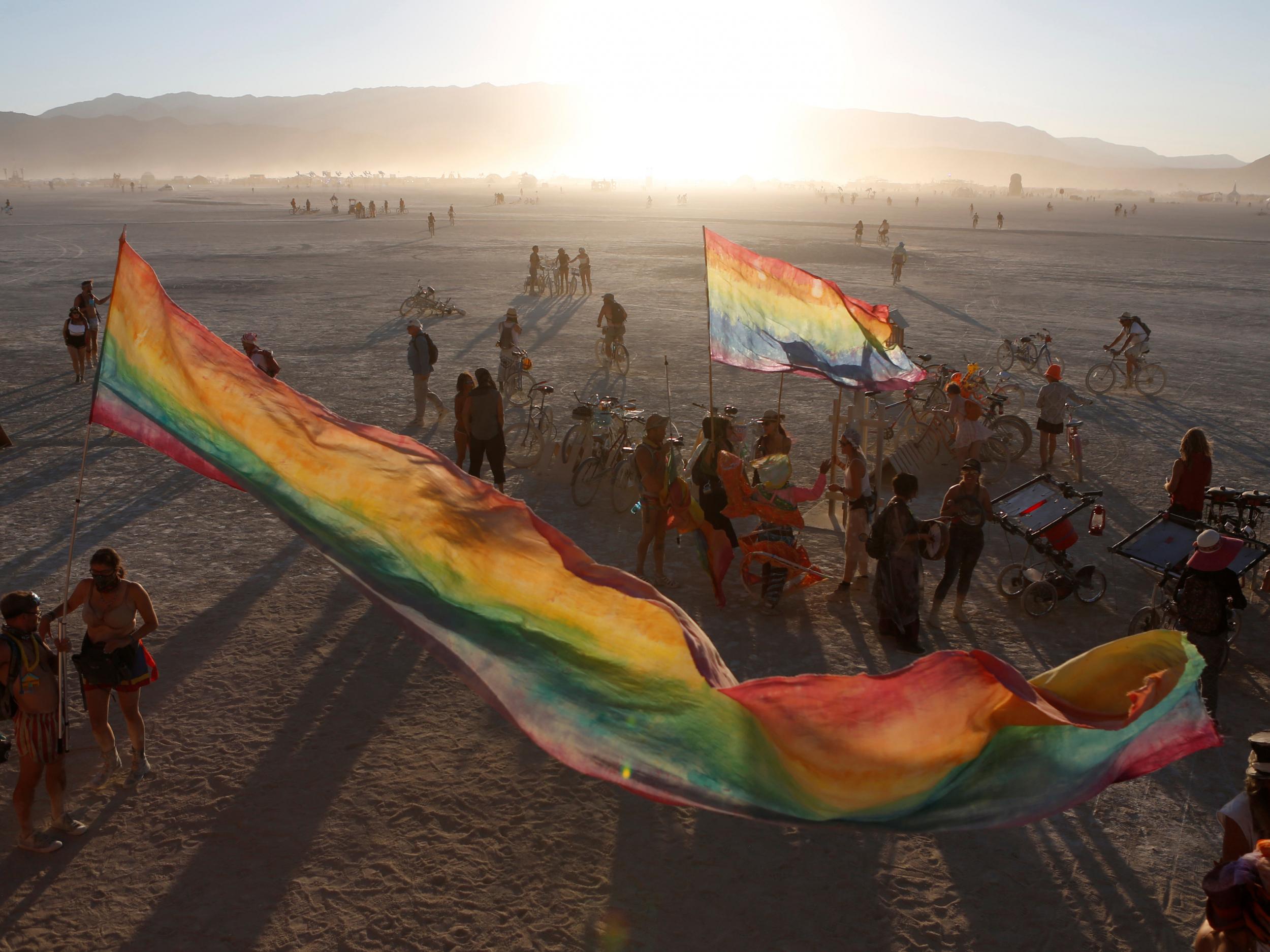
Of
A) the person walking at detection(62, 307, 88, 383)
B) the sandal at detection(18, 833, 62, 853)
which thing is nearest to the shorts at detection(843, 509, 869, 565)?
the sandal at detection(18, 833, 62, 853)

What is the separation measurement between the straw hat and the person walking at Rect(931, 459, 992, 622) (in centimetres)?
188

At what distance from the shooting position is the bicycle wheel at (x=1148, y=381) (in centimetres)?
1769

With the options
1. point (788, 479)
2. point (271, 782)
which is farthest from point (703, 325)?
point (271, 782)

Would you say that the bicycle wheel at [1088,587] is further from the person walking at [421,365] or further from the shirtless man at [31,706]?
the person walking at [421,365]

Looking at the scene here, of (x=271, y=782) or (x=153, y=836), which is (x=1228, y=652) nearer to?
(x=271, y=782)

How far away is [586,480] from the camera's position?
11508 millimetres

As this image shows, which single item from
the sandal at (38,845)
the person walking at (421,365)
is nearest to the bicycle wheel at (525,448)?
the person walking at (421,365)

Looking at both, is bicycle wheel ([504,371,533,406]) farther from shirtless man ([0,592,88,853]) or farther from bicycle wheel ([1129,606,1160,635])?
shirtless man ([0,592,88,853])

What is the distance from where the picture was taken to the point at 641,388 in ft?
57.7

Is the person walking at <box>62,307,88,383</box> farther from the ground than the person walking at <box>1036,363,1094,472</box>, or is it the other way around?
the person walking at <box>62,307,88,383</box>

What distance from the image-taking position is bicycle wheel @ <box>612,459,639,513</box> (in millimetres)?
11188

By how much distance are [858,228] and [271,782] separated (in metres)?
53.6

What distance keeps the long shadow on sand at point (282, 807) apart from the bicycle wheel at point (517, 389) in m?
9.22

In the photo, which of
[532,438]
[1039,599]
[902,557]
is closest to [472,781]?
[902,557]
